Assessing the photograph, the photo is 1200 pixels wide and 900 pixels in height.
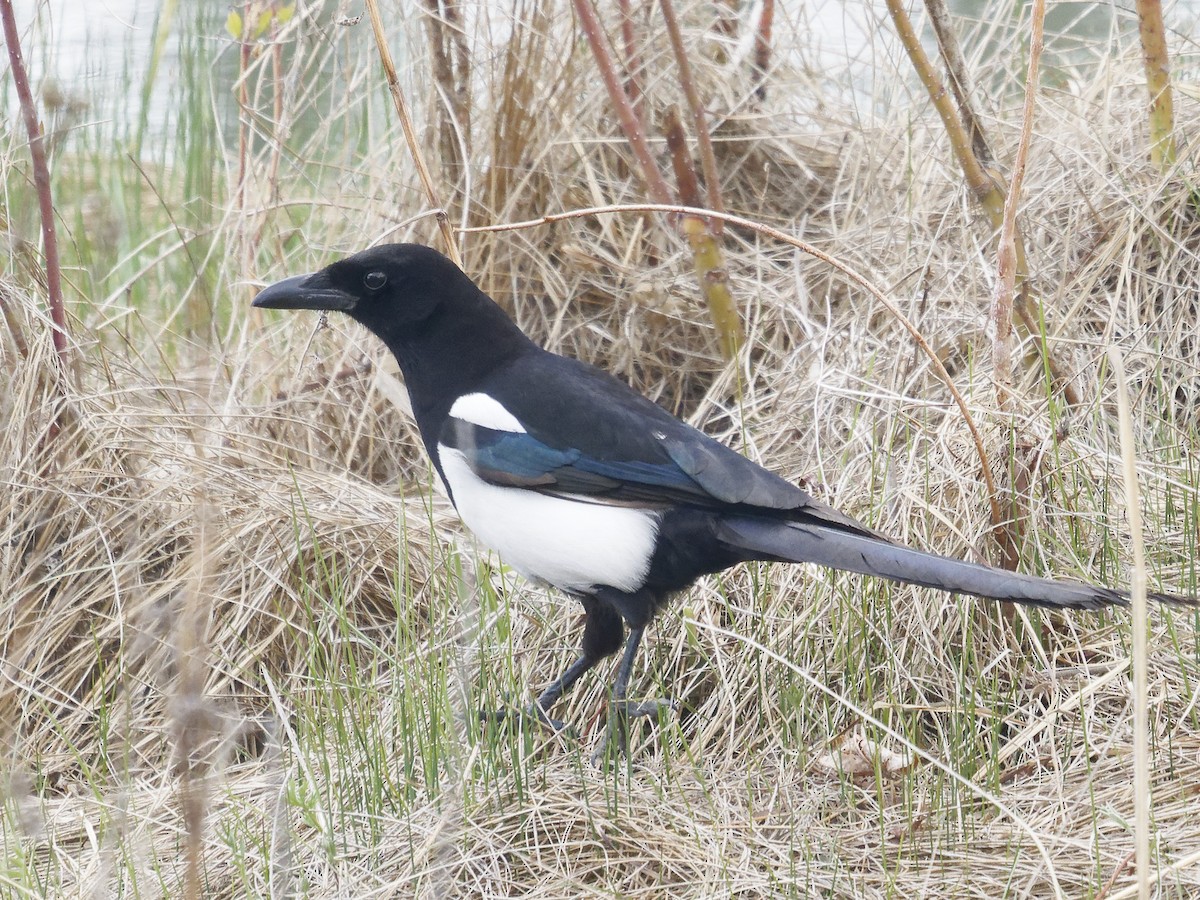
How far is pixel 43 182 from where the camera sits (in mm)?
2428

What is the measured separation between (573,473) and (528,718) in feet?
1.31

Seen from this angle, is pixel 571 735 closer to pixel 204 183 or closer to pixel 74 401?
pixel 74 401

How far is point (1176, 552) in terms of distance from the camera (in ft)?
7.34

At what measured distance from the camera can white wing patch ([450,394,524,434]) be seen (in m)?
2.22

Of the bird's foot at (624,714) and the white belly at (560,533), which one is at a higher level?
the white belly at (560,533)

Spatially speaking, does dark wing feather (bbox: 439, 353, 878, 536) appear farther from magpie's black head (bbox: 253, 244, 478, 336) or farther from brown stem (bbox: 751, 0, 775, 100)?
brown stem (bbox: 751, 0, 775, 100)

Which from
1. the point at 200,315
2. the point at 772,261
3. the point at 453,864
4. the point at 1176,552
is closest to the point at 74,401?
the point at 200,315

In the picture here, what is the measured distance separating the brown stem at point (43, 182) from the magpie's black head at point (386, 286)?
46cm

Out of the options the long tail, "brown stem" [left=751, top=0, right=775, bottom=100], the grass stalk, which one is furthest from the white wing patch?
"brown stem" [left=751, top=0, right=775, bottom=100]

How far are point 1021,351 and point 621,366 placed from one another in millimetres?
914

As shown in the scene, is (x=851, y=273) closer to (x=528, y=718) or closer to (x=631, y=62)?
(x=528, y=718)

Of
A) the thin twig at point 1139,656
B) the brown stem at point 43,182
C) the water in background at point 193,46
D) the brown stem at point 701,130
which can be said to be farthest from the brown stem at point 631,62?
the thin twig at point 1139,656

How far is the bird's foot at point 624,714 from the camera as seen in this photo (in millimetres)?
2002

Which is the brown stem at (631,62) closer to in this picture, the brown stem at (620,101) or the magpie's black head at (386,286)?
the brown stem at (620,101)
